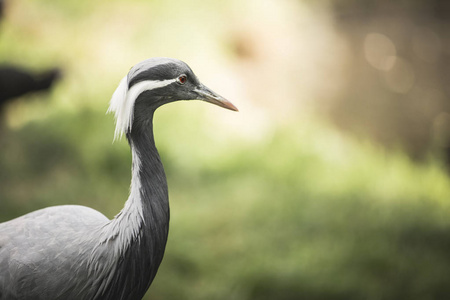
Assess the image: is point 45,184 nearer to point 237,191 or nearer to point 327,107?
point 237,191

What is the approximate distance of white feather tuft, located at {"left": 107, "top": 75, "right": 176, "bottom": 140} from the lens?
158 centimetres

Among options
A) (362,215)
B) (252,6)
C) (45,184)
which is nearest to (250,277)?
(362,215)

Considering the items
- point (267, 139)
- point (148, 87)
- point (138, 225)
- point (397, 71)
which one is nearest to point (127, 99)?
point (148, 87)

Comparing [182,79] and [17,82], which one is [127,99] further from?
[17,82]

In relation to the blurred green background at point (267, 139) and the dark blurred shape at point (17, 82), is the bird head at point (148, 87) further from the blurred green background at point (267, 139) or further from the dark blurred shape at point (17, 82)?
the dark blurred shape at point (17, 82)

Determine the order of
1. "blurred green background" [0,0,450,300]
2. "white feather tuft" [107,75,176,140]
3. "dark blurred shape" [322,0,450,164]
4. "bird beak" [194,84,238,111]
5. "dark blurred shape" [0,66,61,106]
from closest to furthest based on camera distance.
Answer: "white feather tuft" [107,75,176,140], "bird beak" [194,84,238,111], "dark blurred shape" [0,66,61,106], "blurred green background" [0,0,450,300], "dark blurred shape" [322,0,450,164]

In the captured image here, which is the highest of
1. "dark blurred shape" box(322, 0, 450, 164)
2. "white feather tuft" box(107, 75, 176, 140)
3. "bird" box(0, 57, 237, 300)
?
"dark blurred shape" box(322, 0, 450, 164)

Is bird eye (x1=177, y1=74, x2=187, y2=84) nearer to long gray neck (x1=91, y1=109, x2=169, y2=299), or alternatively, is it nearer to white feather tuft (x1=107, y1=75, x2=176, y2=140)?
white feather tuft (x1=107, y1=75, x2=176, y2=140)

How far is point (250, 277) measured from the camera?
9.66ft

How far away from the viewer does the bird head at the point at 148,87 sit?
159 centimetres

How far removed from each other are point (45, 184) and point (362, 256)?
2317 millimetres

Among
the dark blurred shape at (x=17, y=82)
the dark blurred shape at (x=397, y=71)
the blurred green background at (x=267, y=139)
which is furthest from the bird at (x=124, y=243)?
the dark blurred shape at (x=397, y=71)

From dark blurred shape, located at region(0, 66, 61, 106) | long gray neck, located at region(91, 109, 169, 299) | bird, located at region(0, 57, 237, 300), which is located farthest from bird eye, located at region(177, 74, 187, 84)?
dark blurred shape, located at region(0, 66, 61, 106)

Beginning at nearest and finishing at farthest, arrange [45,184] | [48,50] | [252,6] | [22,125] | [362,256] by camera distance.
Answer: [362,256] < [45,184] < [22,125] < [48,50] < [252,6]
